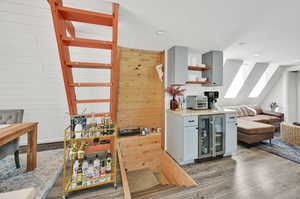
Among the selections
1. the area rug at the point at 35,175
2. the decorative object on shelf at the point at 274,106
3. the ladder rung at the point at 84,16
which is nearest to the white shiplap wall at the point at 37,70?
the ladder rung at the point at 84,16

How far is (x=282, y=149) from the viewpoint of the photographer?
2.80m

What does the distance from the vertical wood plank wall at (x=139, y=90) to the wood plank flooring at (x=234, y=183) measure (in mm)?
1384

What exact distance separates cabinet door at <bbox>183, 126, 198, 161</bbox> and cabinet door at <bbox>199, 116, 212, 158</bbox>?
0.13 m

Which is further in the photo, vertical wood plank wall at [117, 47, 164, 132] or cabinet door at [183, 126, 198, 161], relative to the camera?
vertical wood plank wall at [117, 47, 164, 132]

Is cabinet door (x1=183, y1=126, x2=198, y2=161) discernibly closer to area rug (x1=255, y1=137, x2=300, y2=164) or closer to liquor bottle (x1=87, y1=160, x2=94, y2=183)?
liquor bottle (x1=87, y1=160, x2=94, y2=183)

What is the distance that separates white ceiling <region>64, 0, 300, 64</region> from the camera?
4.52ft

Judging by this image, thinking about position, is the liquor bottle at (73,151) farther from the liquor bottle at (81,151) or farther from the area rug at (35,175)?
the area rug at (35,175)

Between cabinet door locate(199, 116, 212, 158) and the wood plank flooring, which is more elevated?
cabinet door locate(199, 116, 212, 158)

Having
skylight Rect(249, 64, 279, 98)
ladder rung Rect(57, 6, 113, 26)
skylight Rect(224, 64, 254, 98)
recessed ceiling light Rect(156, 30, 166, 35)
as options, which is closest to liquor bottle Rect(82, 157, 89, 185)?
ladder rung Rect(57, 6, 113, 26)

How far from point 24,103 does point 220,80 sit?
4.55 meters

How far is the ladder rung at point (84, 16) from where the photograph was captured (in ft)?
3.83

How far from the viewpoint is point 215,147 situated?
2391 millimetres

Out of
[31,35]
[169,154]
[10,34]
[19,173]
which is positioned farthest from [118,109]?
[10,34]

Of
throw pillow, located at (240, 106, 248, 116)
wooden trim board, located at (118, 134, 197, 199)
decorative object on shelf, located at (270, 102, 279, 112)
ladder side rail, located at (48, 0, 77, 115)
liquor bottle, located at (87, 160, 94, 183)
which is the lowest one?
wooden trim board, located at (118, 134, 197, 199)
